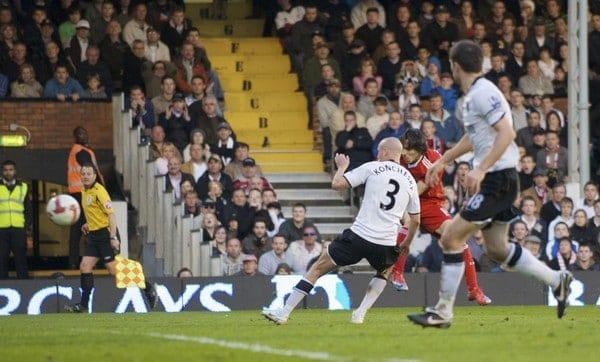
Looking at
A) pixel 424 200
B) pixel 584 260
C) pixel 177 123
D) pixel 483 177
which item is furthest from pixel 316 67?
pixel 483 177

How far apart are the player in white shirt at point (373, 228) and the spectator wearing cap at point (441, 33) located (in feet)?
44.2

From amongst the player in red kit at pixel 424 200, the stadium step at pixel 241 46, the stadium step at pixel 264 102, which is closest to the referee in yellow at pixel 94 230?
the player in red kit at pixel 424 200

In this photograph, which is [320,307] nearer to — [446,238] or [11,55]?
[11,55]

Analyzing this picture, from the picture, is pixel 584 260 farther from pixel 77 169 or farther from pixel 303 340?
pixel 303 340

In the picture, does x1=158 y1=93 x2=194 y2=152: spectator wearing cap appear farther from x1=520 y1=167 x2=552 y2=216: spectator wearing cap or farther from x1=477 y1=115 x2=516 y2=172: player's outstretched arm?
x1=477 y1=115 x2=516 y2=172: player's outstretched arm

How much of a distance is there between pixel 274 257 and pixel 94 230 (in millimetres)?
4038

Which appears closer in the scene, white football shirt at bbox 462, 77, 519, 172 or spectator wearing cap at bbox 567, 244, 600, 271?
white football shirt at bbox 462, 77, 519, 172

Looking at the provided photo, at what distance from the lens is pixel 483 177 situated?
13039 mm

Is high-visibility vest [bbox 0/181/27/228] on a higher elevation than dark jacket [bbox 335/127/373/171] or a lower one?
lower

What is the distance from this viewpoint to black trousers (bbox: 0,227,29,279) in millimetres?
24391

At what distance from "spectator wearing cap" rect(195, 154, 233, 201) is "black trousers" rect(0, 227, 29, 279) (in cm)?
277

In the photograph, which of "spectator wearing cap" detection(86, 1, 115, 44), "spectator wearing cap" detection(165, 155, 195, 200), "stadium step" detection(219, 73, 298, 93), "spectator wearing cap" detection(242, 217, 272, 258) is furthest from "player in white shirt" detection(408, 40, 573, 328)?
"stadium step" detection(219, 73, 298, 93)

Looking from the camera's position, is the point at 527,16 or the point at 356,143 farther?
the point at 527,16

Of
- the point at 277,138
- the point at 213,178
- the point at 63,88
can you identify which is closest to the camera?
the point at 213,178
